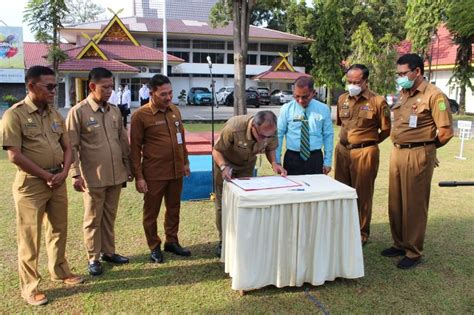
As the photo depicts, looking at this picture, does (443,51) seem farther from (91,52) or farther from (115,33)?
(91,52)

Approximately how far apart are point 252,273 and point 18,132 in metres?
2.01

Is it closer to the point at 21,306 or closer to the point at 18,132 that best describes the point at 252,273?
the point at 21,306

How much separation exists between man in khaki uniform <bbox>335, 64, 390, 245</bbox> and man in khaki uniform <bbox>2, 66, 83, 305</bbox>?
271 centimetres

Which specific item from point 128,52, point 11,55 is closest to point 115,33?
point 128,52

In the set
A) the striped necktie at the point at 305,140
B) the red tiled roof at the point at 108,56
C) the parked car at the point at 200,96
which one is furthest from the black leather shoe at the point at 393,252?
the parked car at the point at 200,96

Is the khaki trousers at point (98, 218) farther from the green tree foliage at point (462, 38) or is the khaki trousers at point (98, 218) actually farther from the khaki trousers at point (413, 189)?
the green tree foliage at point (462, 38)

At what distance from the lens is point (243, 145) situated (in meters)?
3.75

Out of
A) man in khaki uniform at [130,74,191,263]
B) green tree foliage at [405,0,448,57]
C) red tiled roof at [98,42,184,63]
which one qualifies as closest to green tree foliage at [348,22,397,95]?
green tree foliage at [405,0,448,57]

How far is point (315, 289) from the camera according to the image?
3.57m

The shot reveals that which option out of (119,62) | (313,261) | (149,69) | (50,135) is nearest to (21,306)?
(50,135)

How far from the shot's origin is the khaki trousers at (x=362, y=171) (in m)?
4.40

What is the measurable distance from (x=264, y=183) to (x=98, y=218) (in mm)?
1502

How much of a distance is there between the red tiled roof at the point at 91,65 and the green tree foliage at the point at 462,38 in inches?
645

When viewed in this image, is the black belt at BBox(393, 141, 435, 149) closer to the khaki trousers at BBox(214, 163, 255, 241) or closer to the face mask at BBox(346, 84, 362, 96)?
the face mask at BBox(346, 84, 362, 96)
